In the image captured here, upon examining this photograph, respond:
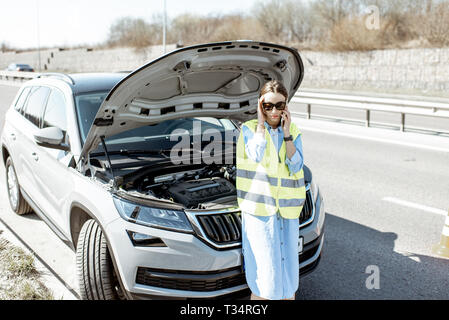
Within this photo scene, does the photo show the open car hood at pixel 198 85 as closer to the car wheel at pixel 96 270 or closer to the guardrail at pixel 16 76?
the car wheel at pixel 96 270

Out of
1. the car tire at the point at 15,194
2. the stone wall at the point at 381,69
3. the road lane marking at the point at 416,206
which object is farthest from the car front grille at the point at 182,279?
the stone wall at the point at 381,69

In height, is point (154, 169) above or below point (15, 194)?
above

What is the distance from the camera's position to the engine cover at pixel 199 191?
139 inches

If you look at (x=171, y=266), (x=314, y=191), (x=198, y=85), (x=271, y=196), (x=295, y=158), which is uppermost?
(x=198, y=85)

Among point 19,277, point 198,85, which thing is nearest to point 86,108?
point 198,85

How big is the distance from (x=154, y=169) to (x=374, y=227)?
2.76 meters

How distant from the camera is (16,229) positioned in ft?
17.0

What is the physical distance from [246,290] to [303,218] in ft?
2.37

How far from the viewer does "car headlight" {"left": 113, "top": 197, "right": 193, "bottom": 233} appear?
298 centimetres

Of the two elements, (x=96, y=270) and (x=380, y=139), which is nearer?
(x=96, y=270)

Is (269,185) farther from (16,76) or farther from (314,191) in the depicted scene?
(16,76)

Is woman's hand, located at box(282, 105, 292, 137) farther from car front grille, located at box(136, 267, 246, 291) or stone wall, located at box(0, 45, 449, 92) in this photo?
stone wall, located at box(0, 45, 449, 92)

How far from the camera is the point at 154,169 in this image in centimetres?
387

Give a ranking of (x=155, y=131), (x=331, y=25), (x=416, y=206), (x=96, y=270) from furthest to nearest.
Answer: (x=331, y=25) < (x=416, y=206) < (x=155, y=131) < (x=96, y=270)
